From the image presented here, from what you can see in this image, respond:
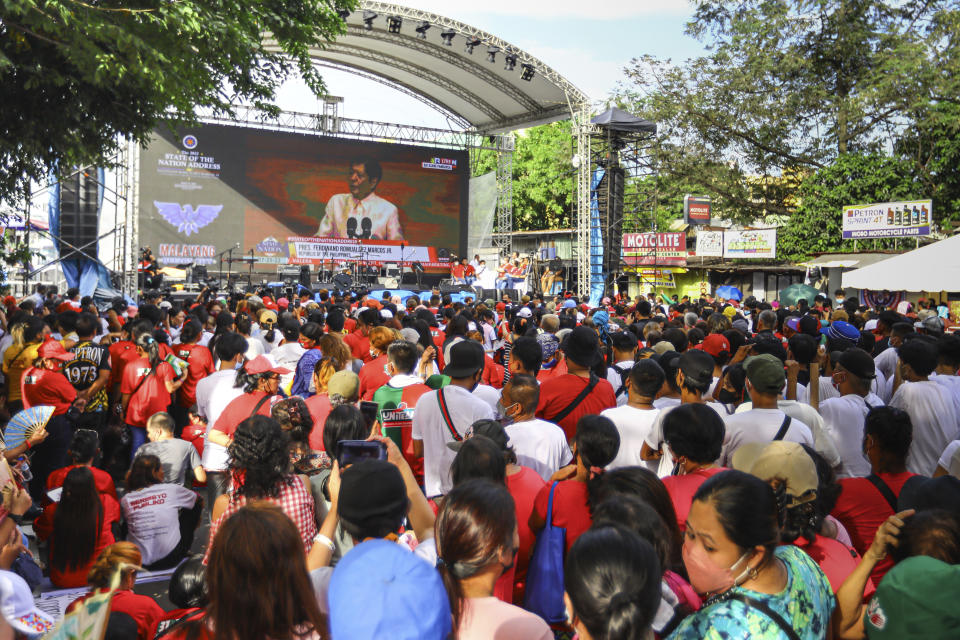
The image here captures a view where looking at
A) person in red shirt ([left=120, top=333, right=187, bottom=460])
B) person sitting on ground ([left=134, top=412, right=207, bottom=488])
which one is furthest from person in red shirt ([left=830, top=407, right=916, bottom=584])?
person in red shirt ([left=120, top=333, right=187, bottom=460])

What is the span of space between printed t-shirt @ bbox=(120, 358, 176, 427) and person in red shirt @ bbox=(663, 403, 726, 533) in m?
4.17

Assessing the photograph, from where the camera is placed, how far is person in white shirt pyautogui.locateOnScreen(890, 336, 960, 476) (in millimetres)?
4336

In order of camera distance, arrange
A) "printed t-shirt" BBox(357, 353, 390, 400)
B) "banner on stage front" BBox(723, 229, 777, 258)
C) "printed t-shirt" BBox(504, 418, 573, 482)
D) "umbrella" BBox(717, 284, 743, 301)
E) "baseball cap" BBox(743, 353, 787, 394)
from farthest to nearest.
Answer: "banner on stage front" BBox(723, 229, 777, 258) → "umbrella" BBox(717, 284, 743, 301) → "printed t-shirt" BBox(357, 353, 390, 400) → "baseball cap" BBox(743, 353, 787, 394) → "printed t-shirt" BBox(504, 418, 573, 482)

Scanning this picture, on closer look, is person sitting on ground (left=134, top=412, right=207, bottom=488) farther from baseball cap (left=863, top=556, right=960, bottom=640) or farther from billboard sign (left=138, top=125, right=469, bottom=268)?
billboard sign (left=138, top=125, right=469, bottom=268)

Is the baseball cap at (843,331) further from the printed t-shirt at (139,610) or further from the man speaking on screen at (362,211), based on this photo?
the man speaking on screen at (362,211)

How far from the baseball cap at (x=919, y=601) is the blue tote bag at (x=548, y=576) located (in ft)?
3.50

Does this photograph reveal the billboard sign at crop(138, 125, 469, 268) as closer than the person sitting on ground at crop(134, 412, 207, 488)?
No

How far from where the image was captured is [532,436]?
3463mm

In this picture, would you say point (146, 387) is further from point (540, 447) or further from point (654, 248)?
point (654, 248)

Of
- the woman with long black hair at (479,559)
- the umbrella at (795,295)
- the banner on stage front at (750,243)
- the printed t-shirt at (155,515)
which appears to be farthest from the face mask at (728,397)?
the banner on stage front at (750,243)

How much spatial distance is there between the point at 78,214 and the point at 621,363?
49.1ft

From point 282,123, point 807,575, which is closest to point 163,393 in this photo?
point 807,575

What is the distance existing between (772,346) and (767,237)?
19856 millimetres

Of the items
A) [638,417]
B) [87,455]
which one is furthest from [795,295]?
[87,455]
